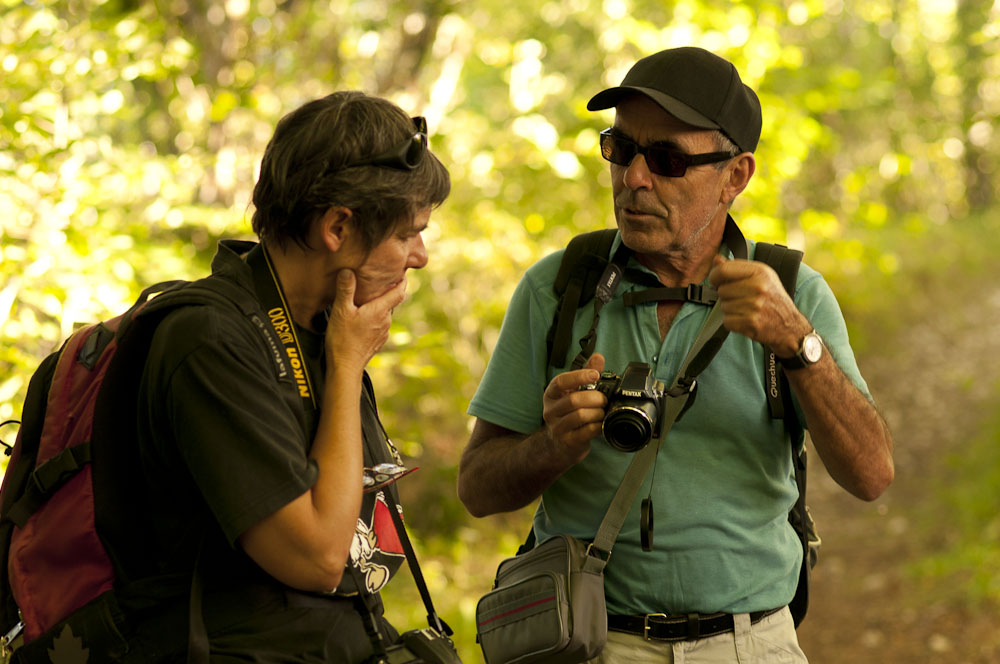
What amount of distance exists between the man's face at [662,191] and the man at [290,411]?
2.14ft

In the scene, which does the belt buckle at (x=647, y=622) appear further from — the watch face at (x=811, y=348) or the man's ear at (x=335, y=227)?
the man's ear at (x=335, y=227)

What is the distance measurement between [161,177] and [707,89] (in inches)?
114

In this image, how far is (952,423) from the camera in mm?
10062

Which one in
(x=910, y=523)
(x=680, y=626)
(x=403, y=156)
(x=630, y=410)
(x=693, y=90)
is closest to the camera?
(x=403, y=156)

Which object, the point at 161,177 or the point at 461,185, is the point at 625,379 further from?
the point at 461,185

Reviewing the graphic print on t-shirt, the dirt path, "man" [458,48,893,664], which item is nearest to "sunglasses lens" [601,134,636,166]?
"man" [458,48,893,664]

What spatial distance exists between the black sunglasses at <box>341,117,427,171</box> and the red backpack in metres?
0.39

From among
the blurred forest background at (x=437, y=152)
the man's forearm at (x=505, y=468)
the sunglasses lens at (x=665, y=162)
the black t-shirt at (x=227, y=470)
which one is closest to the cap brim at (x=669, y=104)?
the sunglasses lens at (x=665, y=162)

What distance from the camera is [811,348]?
2.25m

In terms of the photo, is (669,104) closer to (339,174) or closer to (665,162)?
(665,162)

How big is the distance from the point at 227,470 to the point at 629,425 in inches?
36.3

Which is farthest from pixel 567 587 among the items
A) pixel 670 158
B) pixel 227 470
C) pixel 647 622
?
pixel 670 158

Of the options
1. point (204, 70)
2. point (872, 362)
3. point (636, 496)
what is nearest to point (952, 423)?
point (872, 362)

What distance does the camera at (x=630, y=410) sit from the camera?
219cm
